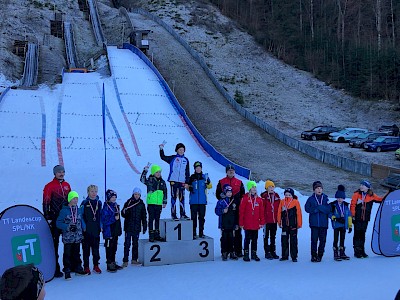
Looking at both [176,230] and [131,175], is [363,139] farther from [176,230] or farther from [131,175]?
[176,230]

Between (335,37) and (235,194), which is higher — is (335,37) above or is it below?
above

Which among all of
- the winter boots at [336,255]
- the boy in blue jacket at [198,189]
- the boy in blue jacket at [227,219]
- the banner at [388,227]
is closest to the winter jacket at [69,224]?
the boy in blue jacket at [198,189]

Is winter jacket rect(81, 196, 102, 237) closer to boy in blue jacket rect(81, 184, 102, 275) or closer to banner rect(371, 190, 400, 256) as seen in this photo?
boy in blue jacket rect(81, 184, 102, 275)

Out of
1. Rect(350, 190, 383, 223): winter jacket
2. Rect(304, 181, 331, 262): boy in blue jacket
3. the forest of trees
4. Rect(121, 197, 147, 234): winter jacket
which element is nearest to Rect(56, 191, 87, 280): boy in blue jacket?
Rect(121, 197, 147, 234): winter jacket

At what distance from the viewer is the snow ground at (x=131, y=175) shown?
6.46 meters

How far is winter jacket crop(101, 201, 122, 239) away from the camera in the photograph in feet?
24.5

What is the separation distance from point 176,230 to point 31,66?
82.1 feet

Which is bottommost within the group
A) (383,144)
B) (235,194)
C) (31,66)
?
(235,194)

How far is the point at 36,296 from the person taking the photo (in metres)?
2.09

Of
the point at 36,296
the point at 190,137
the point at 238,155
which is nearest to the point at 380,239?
the point at 36,296

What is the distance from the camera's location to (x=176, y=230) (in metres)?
7.95

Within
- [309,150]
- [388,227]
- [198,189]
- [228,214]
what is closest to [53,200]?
[198,189]

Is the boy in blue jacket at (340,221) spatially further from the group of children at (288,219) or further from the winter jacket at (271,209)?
the winter jacket at (271,209)

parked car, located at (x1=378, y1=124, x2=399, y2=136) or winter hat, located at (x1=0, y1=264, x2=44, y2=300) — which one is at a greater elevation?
parked car, located at (x1=378, y1=124, x2=399, y2=136)
